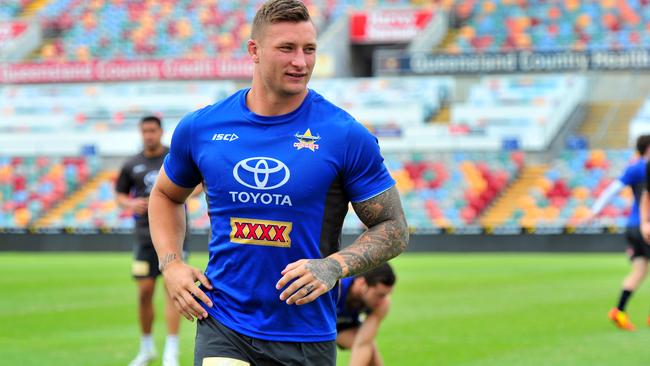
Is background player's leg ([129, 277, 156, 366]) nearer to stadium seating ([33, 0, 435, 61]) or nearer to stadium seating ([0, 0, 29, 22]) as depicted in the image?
stadium seating ([33, 0, 435, 61])

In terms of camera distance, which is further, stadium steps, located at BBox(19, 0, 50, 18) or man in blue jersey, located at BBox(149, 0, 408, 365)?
stadium steps, located at BBox(19, 0, 50, 18)

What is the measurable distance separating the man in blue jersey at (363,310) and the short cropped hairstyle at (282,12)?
3556mm

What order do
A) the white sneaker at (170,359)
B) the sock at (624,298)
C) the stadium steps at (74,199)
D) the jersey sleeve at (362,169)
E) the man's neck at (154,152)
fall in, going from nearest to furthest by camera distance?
1. the jersey sleeve at (362,169)
2. the white sneaker at (170,359)
3. the man's neck at (154,152)
4. the sock at (624,298)
5. the stadium steps at (74,199)

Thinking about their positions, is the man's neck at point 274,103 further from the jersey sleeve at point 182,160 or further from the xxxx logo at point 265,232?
the xxxx logo at point 265,232

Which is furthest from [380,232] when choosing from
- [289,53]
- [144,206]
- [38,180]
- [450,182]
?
[38,180]

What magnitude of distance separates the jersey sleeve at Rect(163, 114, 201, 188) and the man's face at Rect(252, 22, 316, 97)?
0.47 m

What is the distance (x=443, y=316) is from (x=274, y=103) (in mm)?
11274

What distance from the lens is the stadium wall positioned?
2961 centimetres

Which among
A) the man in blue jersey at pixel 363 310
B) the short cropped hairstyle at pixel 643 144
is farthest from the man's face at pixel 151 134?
the short cropped hairstyle at pixel 643 144

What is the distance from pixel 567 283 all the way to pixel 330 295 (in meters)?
16.2

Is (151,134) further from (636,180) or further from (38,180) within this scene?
(38,180)

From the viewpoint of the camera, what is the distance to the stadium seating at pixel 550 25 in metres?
38.5

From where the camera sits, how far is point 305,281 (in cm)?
446

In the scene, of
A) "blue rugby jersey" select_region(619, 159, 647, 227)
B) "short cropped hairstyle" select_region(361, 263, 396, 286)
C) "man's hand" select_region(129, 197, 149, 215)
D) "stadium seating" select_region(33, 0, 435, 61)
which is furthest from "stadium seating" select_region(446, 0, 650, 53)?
"short cropped hairstyle" select_region(361, 263, 396, 286)
